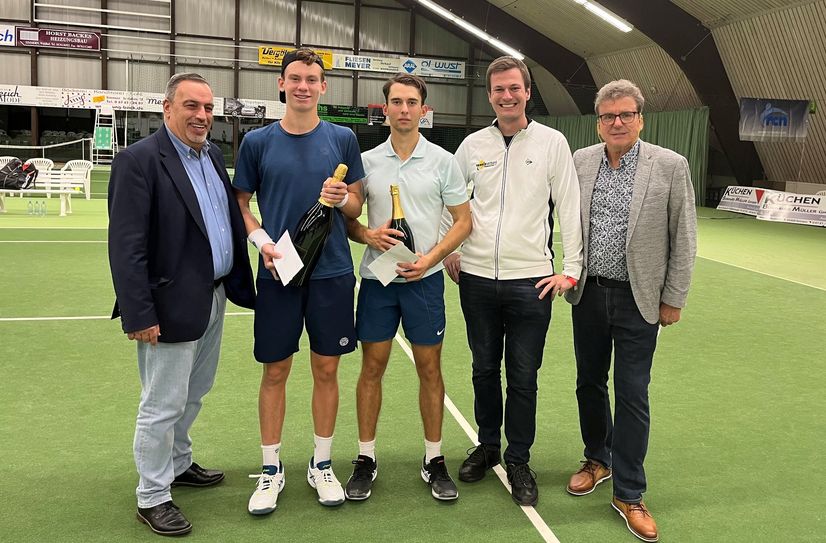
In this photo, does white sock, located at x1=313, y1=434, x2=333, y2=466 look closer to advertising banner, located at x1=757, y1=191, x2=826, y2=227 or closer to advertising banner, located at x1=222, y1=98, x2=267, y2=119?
advertising banner, located at x1=757, y1=191, x2=826, y2=227

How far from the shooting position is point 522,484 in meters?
3.34

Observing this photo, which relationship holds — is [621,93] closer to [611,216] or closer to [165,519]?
[611,216]

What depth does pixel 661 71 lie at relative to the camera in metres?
21.7

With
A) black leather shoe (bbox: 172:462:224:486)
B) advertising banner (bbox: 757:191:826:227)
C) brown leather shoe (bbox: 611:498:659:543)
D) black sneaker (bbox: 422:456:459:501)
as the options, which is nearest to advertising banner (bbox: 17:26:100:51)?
advertising banner (bbox: 757:191:826:227)

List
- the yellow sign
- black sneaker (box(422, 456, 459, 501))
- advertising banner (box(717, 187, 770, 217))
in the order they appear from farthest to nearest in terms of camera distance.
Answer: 1. the yellow sign
2. advertising banner (box(717, 187, 770, 217))
3. black sneaker (box(422, 456, 459, 501))

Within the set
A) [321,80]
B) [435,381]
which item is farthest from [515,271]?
[321,80]

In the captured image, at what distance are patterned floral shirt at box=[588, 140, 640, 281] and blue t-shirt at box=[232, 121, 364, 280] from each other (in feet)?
3.47

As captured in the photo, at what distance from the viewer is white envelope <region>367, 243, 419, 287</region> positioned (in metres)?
3.09

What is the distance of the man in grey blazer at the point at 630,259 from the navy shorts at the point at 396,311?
650 mm

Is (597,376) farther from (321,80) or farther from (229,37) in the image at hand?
(229,37)

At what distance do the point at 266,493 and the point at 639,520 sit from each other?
1581 mm

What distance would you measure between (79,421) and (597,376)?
2856 millimetres

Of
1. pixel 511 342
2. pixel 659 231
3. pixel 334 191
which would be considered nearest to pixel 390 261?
pixel 334 191

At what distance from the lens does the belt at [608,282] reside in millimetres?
3092
